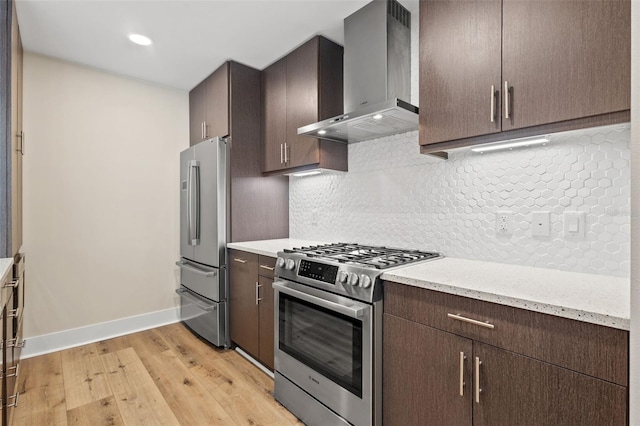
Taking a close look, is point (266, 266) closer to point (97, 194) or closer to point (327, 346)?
point (327, 346)

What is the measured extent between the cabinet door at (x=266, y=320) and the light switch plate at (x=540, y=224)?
63.2 inches

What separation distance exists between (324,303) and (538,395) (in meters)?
0.95

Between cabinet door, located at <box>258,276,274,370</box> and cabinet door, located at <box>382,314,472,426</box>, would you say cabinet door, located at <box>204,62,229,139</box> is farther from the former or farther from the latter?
cabinet door, located at <box>382,314,472,426</box>

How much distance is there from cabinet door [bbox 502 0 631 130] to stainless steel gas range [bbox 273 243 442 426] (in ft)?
3.07

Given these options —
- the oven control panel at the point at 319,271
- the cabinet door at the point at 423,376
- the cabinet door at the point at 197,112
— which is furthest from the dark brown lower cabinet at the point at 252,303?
the cabinet door at the point at 197,112

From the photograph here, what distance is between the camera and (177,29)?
91.2 inches

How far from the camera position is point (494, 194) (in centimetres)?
177

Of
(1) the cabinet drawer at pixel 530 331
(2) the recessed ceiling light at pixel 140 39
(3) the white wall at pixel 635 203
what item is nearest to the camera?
(3) the white wall at pixel 635 203

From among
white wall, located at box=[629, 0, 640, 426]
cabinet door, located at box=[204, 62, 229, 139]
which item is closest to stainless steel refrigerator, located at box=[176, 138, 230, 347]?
cabinet door, located at box=[204, 62, 229, 139]

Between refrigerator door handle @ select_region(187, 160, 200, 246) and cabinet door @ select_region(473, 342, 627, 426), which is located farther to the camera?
refrigerator door handle @ select_region(187, 160, 200, 246)

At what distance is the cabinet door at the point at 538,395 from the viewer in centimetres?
95

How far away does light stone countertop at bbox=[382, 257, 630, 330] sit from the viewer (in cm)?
98

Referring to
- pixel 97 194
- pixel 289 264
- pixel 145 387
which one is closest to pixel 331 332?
pixel 289 264

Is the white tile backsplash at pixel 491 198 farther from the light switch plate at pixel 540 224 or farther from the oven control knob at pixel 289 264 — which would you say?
the oven control knob at pixel 289 264
